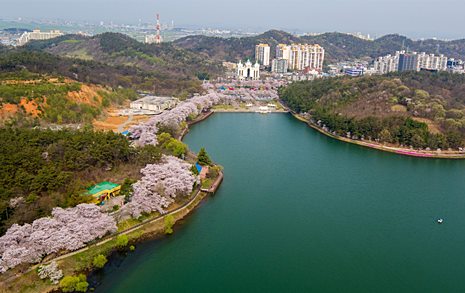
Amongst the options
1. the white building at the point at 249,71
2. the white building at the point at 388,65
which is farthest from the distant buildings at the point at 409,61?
the white building at the point at 249,71

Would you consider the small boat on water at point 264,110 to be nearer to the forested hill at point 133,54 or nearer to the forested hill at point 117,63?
the forested hill at point 117,63

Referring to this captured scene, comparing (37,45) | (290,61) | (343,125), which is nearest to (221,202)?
(343,125)

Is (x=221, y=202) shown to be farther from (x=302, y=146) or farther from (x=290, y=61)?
(x=290, y=61)

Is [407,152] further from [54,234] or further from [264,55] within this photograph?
[264,55]

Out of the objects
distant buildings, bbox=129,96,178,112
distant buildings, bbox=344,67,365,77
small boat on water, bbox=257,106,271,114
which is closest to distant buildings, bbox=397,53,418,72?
distant buildings, bbox=344,67,365,77

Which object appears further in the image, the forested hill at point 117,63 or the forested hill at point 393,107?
the forested hill at point 117,63


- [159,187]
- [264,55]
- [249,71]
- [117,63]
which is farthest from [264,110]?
[264,55]
